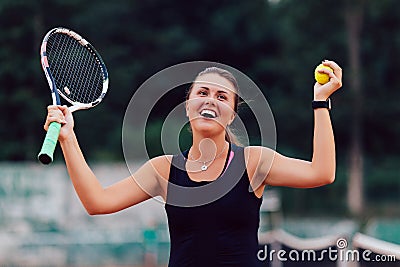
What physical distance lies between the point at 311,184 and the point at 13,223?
18.1m

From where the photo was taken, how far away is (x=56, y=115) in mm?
4297

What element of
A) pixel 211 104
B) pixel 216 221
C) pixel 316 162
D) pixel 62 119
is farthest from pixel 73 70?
pixel 316 162

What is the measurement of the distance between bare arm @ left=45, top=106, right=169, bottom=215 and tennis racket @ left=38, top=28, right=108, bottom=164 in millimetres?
644

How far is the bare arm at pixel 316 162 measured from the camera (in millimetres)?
4156

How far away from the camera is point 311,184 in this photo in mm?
4215

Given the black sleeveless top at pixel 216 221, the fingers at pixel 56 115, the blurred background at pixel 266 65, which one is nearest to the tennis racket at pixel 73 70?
the fingers at pixel 56 115

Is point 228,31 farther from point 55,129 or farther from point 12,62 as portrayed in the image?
point 55,129

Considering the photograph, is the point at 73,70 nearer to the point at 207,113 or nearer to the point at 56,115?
the point at 56,115

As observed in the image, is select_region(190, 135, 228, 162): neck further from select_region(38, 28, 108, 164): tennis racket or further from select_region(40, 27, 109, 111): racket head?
select_region(40, 27, 109, 111): racket head

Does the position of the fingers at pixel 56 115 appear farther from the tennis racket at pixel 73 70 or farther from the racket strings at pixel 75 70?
the racket strings at pixel 75 70

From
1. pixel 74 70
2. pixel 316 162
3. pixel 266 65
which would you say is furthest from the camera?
pixel 266 65

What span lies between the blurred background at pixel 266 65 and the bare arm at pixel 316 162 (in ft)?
91.0

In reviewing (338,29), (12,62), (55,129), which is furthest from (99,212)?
(338,29)

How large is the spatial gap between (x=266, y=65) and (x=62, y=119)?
40115 mm
